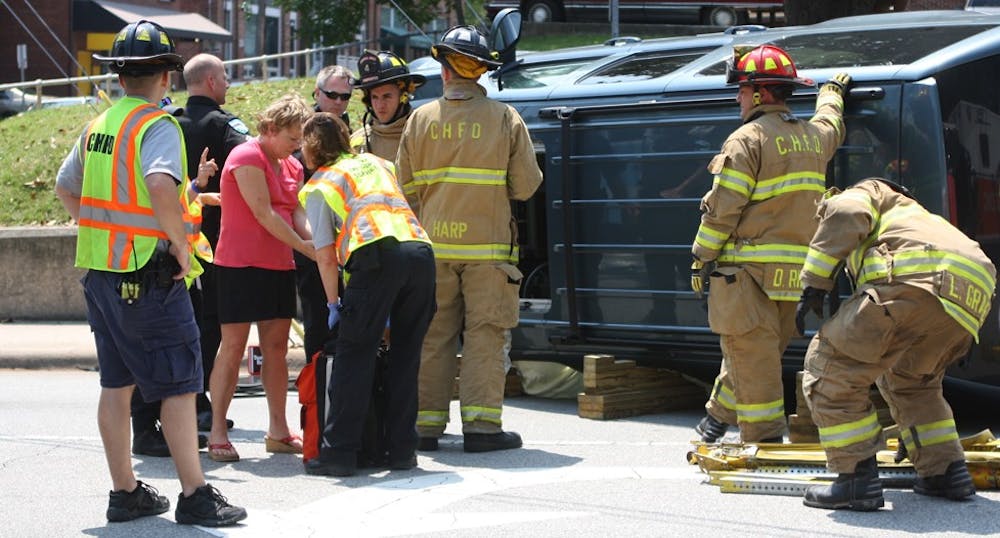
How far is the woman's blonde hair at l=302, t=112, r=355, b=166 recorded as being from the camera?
6.73 metres

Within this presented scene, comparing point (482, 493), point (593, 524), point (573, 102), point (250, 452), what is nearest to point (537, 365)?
point (573, 102)

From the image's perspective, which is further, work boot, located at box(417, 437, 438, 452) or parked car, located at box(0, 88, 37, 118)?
parked car, located at box(0, 88, 37, 118)

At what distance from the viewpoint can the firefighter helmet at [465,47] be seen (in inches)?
284

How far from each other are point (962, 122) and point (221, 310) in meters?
3.69

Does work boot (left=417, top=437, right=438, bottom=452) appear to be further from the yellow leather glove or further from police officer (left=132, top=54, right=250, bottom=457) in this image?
the yellow leather glove

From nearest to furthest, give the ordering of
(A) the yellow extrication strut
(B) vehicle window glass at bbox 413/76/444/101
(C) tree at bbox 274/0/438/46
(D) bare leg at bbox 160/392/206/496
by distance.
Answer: (D) bare leg at bbox 160/392/206/496 → (A) the yellow extrication strut → (B) vehicle window glass at bbox 413/76/444/101 → (C) tree at bbox 274/0/438/46

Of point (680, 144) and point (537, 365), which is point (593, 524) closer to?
point (680, 144)

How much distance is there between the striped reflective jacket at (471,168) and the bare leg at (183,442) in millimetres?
2075

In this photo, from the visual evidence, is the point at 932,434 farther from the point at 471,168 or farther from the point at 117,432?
the point at 117,432

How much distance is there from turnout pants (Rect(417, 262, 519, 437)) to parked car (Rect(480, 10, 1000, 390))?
0.94 metres

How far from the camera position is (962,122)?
7062 millimetres

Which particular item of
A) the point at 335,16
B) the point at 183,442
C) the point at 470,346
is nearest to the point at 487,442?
the point at 470,346

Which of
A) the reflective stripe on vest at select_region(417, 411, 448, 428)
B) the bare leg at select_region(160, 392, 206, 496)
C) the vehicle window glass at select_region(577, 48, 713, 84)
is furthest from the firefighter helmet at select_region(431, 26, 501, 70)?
the bare leg at select_region(160, 392, 206, 496)

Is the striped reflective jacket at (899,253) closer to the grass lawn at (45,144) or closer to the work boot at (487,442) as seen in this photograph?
the work boot at (487,442)
